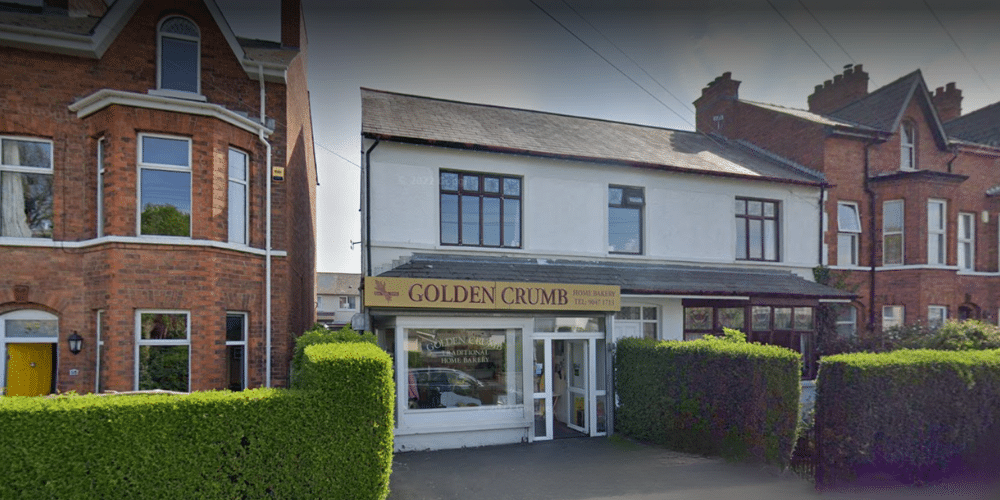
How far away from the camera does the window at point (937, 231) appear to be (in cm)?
1744

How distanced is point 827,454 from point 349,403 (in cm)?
679

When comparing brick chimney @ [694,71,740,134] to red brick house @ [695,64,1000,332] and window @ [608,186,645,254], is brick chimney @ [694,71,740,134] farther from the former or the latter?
window @ [608,186,645,254]

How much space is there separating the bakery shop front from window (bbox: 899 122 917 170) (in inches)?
514

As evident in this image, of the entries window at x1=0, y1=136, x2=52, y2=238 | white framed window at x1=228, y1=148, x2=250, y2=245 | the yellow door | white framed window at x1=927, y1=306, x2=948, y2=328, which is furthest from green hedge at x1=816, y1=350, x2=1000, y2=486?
window at x1=0, y1=136, x2=52, y2=238

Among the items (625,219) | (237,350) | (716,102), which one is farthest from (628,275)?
(716,102)

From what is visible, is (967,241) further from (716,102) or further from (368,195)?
(368,195)

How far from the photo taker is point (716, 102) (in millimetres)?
21312

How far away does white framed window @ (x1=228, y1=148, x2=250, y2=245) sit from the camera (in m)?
10.8

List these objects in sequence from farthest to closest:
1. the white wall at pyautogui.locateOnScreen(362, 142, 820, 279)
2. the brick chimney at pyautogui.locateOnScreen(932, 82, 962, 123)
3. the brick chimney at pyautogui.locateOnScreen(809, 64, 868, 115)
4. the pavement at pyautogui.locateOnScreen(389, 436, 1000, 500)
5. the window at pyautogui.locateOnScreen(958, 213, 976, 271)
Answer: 1. the brick chimney at pyautogui.locateOnScreen(932, 82, 962, 123)
2. the brick chimney at pyautogui.locateOnScreen(809, 64, 868, 115)
3. the window at pyautogui.locateOnScreen(958, 213, 976, 271)
4. the white wall at pyautogui.locateOnScreen(362, 142, 820, 279)
5. the pavement at pyautogui.locateOnScreen(389, 436, 1000, 500)

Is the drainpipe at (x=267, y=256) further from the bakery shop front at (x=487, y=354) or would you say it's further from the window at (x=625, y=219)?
the window at (x=625, y=219)

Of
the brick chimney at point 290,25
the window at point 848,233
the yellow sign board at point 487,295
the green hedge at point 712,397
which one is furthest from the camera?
the window at point 848,233

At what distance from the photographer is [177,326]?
997 cm

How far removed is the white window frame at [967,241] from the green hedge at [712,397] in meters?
13.7

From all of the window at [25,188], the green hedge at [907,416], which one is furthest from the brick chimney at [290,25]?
the green hedge at [907,416]
